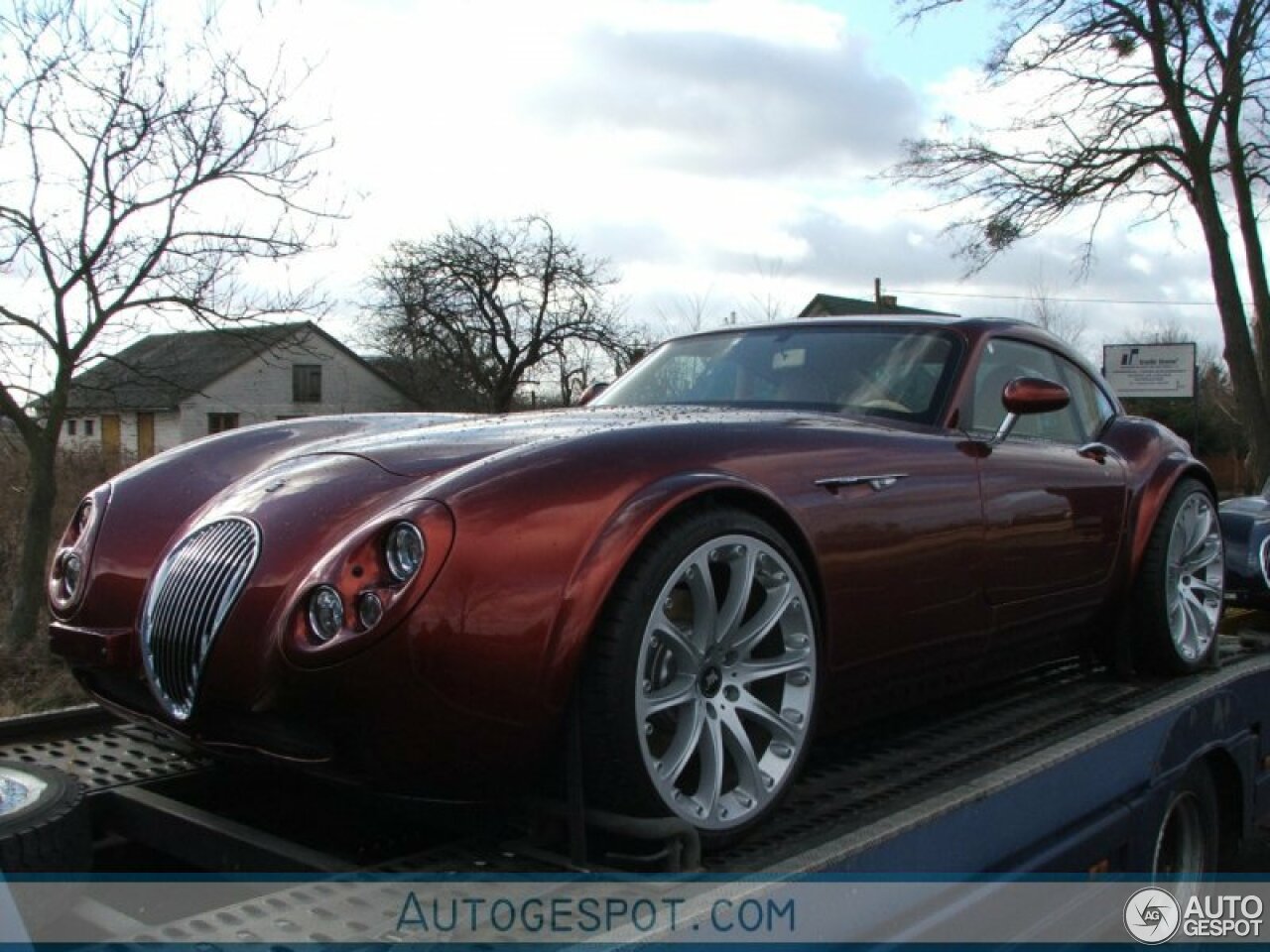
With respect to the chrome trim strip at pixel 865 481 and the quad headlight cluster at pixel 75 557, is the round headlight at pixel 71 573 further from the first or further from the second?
the chrome trim strip at pixel 865 481

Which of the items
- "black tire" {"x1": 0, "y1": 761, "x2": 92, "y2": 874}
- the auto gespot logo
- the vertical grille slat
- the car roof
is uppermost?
the car roof

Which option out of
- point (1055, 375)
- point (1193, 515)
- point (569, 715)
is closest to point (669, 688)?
point (569, 715)

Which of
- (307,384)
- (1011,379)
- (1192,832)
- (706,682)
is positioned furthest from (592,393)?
(307,384)

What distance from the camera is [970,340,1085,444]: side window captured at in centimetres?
362

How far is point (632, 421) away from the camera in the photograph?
2686mm

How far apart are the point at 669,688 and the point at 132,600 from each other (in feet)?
3.97

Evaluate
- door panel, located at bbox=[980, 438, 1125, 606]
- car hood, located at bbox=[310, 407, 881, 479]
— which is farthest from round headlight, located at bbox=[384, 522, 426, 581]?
door panel, located at bbox=[980, 438, 1125, 606]

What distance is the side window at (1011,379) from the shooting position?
11.9 feet

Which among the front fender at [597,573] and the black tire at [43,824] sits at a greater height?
the front fender at [597,573]

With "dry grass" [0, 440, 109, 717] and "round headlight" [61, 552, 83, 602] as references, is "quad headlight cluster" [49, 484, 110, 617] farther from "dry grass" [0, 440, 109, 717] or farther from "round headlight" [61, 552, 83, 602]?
"dry grass" [0, 440, 109, 717]

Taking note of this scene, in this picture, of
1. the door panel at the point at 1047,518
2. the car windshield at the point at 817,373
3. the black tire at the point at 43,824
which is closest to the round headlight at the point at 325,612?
the black tire at the point at 43,824

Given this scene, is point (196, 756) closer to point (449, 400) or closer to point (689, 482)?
point (689, 482)

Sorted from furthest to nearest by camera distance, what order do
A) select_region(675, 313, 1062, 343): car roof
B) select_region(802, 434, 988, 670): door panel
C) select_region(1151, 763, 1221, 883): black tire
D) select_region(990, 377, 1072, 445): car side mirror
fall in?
select_region(675, 313, 1062, 343): car roof → select_region(1151, 763, 1221, 883): black tire → select_region(990, 377, 1072, 445): car side mirror → select_region(802, 434, 988, 670): door panel

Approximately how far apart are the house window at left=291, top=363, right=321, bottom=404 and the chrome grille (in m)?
50.4
